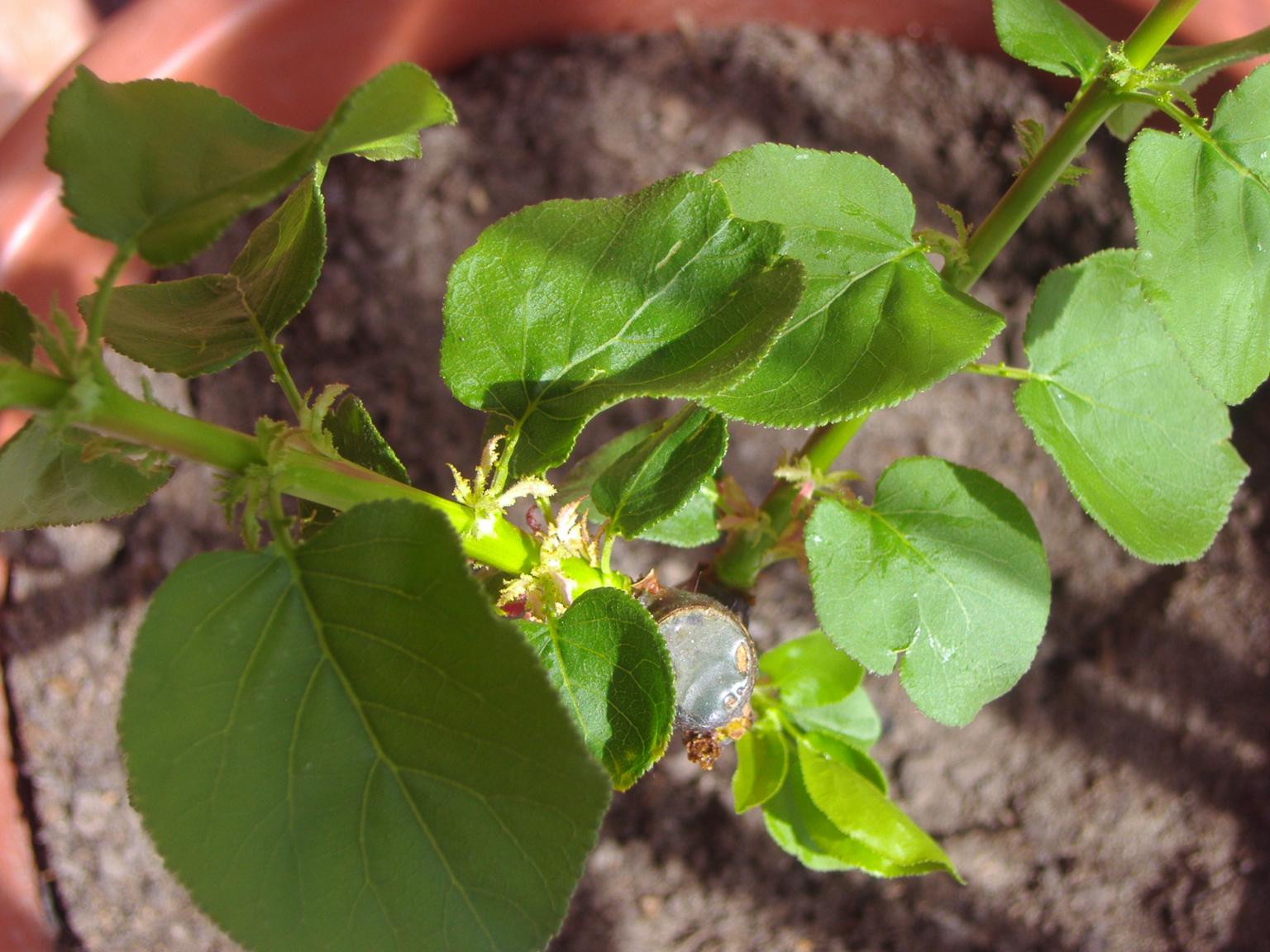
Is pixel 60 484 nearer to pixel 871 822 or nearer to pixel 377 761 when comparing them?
pixel 377 761

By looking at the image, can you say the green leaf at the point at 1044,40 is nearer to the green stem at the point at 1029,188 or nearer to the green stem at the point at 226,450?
the green stem at the point at 1029,188

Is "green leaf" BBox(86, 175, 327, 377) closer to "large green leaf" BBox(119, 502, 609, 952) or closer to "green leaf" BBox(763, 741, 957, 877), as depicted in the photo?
"large green leaf" BBox(119, 502, 609, 952)

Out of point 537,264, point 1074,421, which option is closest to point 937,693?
point 1074,421

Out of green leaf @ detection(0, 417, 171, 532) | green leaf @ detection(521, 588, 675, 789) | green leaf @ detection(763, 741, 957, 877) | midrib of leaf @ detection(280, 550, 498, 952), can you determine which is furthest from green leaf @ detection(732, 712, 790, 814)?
green leaf @ detection(0, 417, 171, 532)

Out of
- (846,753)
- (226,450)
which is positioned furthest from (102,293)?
(846,753)

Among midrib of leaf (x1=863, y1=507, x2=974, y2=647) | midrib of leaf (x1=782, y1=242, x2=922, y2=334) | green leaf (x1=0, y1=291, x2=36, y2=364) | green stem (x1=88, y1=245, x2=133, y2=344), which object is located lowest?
A: midrib of leaf (x1=863, y1=507, x2=974, y2=647)

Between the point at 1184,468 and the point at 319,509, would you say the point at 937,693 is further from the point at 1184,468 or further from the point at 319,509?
the point at 319,509

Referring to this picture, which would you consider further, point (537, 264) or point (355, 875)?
point (537, 264)
